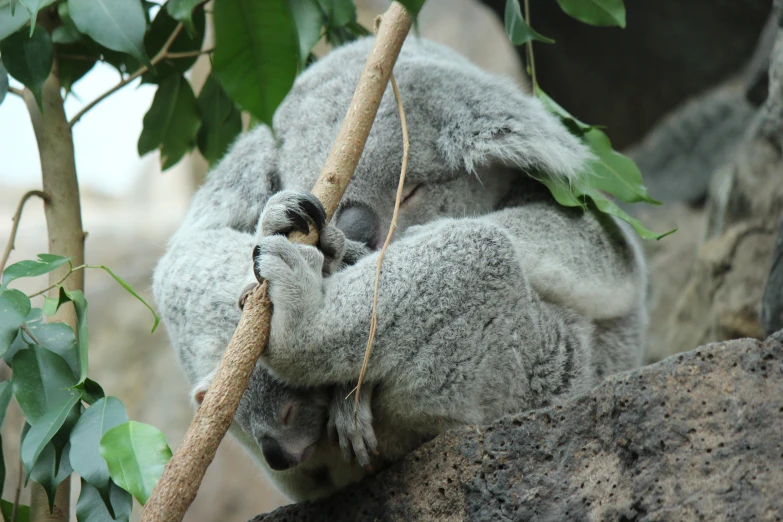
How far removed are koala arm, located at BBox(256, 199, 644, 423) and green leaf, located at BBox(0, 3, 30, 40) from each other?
1.14 meters

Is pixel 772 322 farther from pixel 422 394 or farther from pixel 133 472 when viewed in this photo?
pixel 133 472

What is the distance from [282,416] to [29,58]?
1471 millimetres

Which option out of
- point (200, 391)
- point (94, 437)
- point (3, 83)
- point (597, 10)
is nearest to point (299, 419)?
point (200, 391)

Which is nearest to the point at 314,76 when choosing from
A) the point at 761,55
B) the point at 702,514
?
the point at 702,514

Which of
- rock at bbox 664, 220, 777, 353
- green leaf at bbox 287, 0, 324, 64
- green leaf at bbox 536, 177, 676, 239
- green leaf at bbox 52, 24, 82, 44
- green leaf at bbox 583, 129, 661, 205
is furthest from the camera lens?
rock at bbox 664, 220, 777, 353

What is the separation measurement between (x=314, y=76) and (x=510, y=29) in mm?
922

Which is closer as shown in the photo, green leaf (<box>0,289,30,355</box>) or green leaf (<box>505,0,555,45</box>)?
green leaf (<box>0,289,30,355</box>)

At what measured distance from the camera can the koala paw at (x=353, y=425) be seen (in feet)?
7.41

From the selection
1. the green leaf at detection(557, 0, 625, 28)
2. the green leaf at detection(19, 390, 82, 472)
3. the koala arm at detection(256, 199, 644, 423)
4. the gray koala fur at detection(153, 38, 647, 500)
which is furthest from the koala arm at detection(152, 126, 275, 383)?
the green leaf at detection(557, 0, 625, 28)

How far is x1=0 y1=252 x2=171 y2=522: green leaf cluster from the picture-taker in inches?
84.0

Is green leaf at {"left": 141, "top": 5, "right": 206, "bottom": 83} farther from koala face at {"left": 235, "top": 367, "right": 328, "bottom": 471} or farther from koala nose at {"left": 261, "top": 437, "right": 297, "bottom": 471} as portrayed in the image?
koala nose at {"left": 261, "top": 437, "right": 297, "bottom": 471}

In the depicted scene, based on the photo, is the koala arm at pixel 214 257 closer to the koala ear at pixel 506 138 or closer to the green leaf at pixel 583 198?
the koala ear at pixel 506 138

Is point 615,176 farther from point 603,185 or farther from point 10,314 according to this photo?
point 10,314

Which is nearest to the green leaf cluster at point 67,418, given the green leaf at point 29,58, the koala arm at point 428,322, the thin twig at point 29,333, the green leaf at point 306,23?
the thin twig at point 29,333
